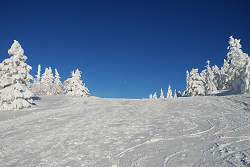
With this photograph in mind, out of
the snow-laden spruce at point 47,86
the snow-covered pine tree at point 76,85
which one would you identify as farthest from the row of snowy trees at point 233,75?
the snow-laden spruce at point 47,86

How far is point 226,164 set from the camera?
15.3 feet

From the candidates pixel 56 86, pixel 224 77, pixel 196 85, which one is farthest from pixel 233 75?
pixel 56 86

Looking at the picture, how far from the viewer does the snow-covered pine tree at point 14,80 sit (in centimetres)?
2195

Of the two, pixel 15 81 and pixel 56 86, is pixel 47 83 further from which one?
pixel 15 81

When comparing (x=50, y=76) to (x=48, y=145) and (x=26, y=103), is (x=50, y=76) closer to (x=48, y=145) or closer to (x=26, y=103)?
(x=26, y=103)

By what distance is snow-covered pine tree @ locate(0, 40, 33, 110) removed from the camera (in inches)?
864

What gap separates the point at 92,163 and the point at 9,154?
14.5 ft

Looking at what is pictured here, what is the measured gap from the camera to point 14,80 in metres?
23.0

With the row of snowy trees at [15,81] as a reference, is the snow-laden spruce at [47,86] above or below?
above

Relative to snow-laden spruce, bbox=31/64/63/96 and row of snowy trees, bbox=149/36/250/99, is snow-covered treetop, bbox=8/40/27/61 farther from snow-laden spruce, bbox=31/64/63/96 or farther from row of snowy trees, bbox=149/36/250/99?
snow-laden spruce, bbox=31/64/63/96

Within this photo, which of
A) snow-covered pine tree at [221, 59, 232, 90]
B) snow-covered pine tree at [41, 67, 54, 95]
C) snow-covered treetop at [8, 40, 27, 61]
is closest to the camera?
snow-covered treetop at [8, 40, 27, 61]

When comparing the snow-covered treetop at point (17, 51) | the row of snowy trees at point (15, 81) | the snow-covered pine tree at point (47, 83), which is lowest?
the row of snowy trees at point (15, 81)

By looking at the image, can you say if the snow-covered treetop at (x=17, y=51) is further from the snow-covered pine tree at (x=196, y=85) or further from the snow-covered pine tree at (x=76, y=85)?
the snow-covered pine tree at (x=196, y=85)

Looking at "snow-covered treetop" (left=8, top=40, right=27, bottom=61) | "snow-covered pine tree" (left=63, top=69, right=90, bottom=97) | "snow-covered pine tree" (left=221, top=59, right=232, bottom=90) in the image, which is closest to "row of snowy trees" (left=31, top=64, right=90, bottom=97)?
"snow-covered pine tree" (left=63, top=69, right=90, bottom=97)
